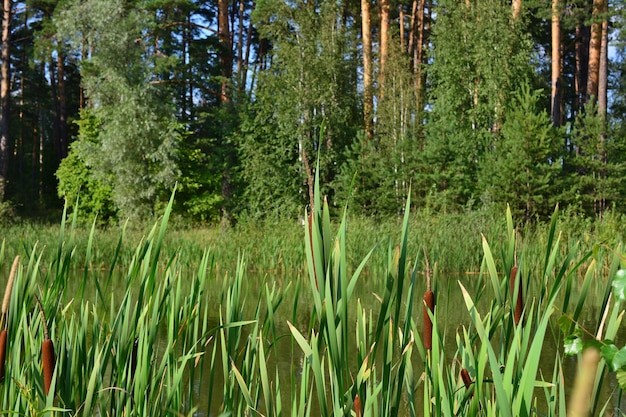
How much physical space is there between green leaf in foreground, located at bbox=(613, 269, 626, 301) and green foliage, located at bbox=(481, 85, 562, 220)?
42.2ft

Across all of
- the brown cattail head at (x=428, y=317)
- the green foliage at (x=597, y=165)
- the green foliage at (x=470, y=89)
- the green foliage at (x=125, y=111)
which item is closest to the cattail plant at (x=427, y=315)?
the brown cattail head at (x=428, y=317)

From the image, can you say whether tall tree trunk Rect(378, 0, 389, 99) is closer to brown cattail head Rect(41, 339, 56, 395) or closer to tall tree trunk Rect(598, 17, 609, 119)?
tall tree trunk Rect(598, 17, 609, 119)

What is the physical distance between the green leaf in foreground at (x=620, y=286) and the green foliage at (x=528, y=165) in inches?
506

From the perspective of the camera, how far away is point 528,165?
46.7ft

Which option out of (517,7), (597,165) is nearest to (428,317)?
(597,165)

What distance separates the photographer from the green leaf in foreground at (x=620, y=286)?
1195mm

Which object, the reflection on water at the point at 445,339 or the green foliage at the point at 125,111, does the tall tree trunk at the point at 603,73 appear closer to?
the reflection on water at the point at 445,339

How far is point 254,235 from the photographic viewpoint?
11336 millimetres

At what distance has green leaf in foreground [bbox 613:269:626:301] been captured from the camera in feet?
3.92

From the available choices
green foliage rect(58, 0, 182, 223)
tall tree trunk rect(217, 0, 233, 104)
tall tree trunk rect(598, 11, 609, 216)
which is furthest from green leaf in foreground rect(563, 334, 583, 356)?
tall tree trunk rect(217, 0, 233, 104)

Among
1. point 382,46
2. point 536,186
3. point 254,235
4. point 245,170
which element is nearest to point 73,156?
point 245,170

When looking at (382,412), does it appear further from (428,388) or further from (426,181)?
(426,181)

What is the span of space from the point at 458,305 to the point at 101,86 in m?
14.6

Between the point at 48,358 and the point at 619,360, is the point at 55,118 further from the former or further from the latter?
the point at 619,360
